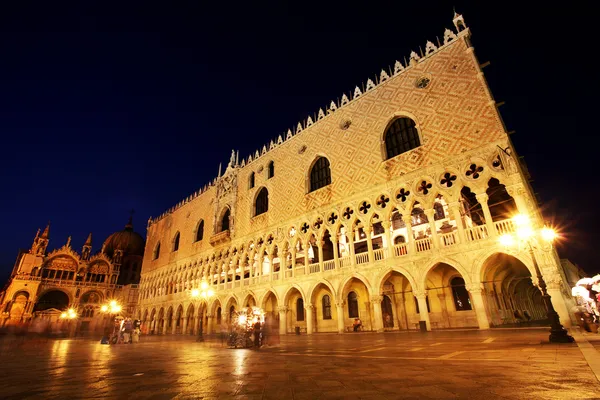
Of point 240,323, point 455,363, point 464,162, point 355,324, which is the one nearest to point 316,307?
point 355,324

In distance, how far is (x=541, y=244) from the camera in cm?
1098

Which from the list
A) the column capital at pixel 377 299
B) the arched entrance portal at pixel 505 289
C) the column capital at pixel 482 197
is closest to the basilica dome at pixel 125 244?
the column capital at pixel 377 299

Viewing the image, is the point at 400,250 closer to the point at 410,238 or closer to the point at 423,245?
the point at 410,238

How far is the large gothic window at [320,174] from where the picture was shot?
19.8 metres

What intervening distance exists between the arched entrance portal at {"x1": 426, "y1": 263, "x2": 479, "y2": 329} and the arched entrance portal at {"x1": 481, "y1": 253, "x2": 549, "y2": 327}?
41.0 inches

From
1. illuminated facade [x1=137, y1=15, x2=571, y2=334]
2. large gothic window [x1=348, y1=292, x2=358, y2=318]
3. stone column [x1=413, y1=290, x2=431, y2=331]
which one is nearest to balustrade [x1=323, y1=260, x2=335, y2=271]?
illuminated facade [x1=137, y1=15, x2=571, y2=334]

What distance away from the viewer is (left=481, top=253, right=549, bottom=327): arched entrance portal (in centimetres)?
1332

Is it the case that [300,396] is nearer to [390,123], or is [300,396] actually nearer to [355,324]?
[355,324]

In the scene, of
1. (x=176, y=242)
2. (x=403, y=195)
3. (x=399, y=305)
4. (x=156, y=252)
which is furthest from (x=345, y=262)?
(x=156, y=252)

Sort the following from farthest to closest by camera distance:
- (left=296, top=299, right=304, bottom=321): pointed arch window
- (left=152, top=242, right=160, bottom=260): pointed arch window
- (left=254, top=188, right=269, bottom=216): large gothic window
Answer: (left=152, top=242, right=160, bottom=260): pointed arch window, (left=254, top=188, right=269, bottom=216): large gothic window, (left=296, top=299, right=304, bottom=321): pointed arch window

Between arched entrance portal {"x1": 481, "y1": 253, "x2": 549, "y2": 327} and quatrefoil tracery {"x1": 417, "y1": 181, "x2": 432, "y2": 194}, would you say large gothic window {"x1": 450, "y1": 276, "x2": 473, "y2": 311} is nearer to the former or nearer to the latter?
arched entrance portal {"x1": 481, "y1": 253, "x2": 549, "y2": 327}

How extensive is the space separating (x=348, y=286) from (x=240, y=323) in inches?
302

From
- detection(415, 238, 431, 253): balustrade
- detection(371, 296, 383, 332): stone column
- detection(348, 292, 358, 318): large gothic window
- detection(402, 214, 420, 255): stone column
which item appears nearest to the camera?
detection(415, 238, 431, 253): balustrade

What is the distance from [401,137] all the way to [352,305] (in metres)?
10.3
